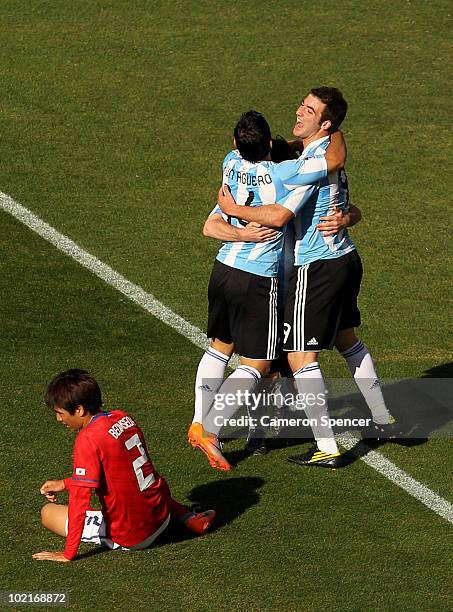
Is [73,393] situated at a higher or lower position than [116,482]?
higher

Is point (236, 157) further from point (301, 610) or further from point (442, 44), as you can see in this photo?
point (442, 44)

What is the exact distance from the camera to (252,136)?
7695 mm

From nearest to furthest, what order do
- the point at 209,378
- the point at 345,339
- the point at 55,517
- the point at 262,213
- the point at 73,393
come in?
the point at 73,393 < the point at 55,517 < the point at 262,213 < the point at 209,378 < the point at 345,339

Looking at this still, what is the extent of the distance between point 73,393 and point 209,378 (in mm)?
1654

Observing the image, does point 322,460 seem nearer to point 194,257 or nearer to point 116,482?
point 116,482

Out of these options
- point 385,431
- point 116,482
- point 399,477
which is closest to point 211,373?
point 385,431

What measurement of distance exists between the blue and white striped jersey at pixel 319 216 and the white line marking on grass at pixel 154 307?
1.30 m

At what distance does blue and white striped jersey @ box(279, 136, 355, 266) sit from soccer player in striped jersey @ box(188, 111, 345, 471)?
0.40ft

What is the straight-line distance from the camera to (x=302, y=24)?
15.7 metres

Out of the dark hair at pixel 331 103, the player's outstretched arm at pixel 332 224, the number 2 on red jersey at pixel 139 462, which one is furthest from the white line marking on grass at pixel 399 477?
the dark hair at pixel 331 103

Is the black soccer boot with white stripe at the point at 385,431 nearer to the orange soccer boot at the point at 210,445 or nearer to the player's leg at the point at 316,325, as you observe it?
the player's leg at the point at 316,325

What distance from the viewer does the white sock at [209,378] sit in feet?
27.1

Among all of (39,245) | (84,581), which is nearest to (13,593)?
(84,581)

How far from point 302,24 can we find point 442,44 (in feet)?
5.48
